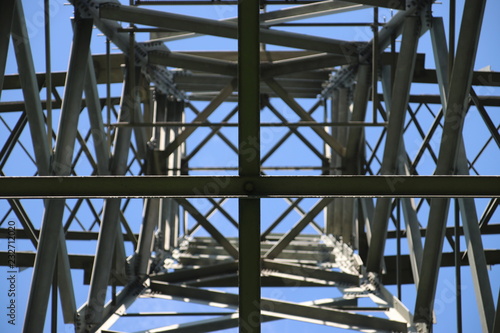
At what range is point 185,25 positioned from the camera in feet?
32.3

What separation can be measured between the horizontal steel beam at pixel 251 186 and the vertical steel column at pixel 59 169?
2057 mm

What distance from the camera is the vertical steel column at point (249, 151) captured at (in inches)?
233

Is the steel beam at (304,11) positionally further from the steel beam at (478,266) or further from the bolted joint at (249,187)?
the bolted joint at (249,187)

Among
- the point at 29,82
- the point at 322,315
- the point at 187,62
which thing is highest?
the point at 187,62

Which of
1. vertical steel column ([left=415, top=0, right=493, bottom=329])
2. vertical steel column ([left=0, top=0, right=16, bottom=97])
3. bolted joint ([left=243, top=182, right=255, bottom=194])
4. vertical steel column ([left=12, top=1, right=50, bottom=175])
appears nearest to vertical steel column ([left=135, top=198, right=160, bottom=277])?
vertical steel column ([left=12, top=1, right=50, bottom=175])

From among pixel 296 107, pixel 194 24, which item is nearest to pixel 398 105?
pixel 194 24

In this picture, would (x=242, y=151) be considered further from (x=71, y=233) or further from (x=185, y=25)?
(x=71, y=233)

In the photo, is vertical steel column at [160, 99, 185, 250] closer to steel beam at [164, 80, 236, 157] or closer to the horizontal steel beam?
steel beam at [164, 80, 236, 157]

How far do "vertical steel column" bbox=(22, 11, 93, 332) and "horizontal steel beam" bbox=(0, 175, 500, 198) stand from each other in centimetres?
206

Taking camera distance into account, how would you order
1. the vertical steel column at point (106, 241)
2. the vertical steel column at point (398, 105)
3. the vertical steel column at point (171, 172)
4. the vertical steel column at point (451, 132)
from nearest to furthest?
1. the vertical steel column at point (451, 132)
2. the vertical steel column at point (398, 105)
3. the vertical steel column at point (106, 241)
4. the vertical steel column at point (171, 172)

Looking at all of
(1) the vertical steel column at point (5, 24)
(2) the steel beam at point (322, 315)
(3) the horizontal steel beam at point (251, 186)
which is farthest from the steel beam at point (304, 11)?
(3) the horizontal steel beam at point (251, 186)

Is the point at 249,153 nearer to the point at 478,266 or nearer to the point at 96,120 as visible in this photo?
the point at 478,266

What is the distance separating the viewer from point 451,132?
7.79 meters

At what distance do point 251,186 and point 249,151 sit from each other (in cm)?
35
